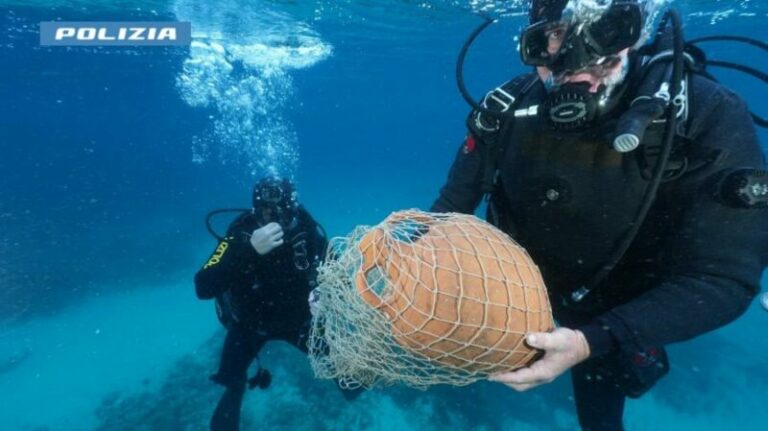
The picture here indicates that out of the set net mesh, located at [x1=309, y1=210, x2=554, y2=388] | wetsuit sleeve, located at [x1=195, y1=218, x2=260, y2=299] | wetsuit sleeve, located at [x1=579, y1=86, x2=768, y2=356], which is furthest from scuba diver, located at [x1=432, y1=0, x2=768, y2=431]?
wetsuit sleeve, located at [x1=195, y1=218, x2=260, y2=299]

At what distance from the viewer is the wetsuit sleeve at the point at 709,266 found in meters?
2.06

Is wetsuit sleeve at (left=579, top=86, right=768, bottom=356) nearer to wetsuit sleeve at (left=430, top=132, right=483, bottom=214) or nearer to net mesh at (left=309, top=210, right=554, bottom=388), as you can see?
net mesh at (left=309, top=210, right=554, bottom=388)

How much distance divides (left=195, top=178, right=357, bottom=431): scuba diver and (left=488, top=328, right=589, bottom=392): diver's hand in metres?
4.33

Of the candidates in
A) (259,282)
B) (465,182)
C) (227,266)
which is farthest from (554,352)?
(259,282)

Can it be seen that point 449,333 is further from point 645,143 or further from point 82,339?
point 82,339

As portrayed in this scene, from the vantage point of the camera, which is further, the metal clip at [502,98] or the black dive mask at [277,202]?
the black dive mask at [277,202]

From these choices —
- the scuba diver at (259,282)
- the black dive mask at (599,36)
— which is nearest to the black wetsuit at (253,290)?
the scuba diver at (259,282)

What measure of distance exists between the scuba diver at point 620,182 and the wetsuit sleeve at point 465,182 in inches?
0.5

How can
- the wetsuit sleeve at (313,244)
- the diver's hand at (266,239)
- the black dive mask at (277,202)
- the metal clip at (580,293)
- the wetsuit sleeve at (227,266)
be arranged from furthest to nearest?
the wetsuit sleeve at (313,244)
the black dive mask at (277,202)
the wetsuit sleeve at (227,266)
the diver's hand at (266,239)
the metal clip at (580,293)

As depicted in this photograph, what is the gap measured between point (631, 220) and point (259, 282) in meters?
5.19

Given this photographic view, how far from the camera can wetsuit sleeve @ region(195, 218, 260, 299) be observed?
19.3 feet

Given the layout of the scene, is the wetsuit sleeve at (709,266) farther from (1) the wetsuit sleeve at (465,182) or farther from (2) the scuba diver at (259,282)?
(2) the scuba diver at (259,282)

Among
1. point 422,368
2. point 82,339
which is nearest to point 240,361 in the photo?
point 422,368

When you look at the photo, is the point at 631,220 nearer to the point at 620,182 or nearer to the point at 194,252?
the point at 620,182
